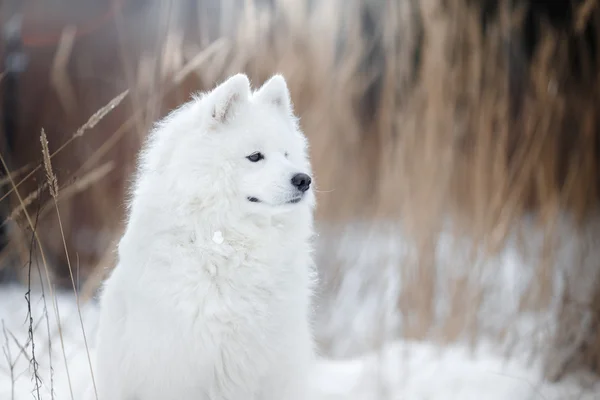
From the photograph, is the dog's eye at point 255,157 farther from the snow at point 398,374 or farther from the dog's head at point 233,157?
the snow at point 398,374

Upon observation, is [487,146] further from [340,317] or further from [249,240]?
[249,240]

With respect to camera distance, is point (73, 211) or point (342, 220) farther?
point (73, 211)

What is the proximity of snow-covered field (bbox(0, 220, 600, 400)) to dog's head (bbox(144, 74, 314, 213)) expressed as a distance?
65cm

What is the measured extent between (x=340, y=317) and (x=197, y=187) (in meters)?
1.84

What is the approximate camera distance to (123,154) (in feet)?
14.2

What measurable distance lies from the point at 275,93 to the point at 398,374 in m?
1.41

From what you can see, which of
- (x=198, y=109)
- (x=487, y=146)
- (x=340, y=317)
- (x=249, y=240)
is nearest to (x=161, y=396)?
(x=249, y=240)

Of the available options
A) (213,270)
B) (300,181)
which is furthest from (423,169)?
(213,270)

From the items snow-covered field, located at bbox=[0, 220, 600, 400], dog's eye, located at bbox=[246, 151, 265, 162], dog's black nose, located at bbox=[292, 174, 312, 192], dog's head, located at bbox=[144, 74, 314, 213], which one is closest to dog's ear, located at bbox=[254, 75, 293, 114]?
dog's head, located at bbox=[144, 74, 314, 213]

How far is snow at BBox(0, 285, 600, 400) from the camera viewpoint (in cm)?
221

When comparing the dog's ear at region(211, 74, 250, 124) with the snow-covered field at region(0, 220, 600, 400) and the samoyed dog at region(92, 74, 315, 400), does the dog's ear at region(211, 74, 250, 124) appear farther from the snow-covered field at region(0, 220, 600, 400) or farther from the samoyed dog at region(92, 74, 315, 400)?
the snow-covered field at region(0, 220, 600, 400)

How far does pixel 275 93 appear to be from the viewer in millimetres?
2172

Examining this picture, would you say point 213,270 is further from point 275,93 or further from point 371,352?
point 371,352

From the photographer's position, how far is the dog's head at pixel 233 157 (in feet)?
5.98
